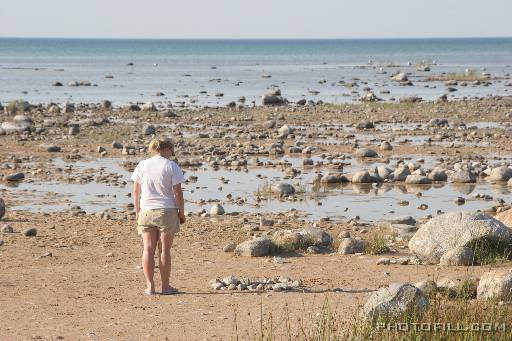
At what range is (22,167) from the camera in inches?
932

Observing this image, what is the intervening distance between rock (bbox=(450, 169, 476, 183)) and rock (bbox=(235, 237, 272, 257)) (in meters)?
7.76

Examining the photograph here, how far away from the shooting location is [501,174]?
2120 cm

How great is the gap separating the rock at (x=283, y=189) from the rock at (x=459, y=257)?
260 inches

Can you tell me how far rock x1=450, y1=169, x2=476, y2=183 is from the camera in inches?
835

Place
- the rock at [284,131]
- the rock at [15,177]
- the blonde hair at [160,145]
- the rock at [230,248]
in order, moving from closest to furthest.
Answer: the blonde hair at [160,145] < the rock at [230,248] < the rock at [15,177] < the rock at [284,131]

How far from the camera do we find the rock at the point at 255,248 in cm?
1434

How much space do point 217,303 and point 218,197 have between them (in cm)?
803

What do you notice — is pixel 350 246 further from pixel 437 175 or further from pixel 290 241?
pixel 437 175

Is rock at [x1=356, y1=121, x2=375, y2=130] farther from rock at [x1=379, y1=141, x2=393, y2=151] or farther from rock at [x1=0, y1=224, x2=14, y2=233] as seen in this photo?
rock at [x1=0, y1=224, x2=14, y2=233]

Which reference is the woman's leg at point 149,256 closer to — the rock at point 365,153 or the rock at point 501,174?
the rock at point 501,174

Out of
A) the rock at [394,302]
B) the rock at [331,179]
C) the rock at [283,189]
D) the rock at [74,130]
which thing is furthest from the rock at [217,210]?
the rock at [74,130]

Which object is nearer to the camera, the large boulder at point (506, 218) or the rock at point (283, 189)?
the large boulder at point (506, 218)

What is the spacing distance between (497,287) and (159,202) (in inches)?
144

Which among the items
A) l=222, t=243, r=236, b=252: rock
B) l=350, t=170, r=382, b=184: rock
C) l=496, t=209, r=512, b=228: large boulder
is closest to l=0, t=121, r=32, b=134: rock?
l=350, t=170, r=382, b=184: rock
